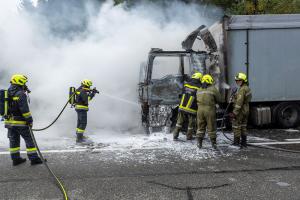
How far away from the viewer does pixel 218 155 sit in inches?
226

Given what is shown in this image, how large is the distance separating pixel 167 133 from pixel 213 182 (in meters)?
3.10

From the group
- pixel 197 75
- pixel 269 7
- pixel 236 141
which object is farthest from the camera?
pixel 269 7

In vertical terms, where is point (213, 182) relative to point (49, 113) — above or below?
below

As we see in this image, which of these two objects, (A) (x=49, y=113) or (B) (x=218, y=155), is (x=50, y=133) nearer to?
(A) (x=49, y=113)

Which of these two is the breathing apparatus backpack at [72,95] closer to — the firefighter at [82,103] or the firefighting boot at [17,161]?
the firefighter at [82,103]

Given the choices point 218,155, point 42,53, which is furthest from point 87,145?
point 42,53

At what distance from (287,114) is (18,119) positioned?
667 centimetres

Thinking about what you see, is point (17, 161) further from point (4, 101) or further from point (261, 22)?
point (261, 22)

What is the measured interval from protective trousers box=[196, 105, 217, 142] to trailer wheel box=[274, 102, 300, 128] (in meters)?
2.72

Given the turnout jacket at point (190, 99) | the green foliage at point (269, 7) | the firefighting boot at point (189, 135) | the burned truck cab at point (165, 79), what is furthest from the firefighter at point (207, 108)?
the green foliage at point (269, 7)

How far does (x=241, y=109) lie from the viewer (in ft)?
20.6

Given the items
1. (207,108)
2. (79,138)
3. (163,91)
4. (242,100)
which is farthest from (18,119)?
(242,100)

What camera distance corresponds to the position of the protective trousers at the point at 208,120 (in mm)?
6105

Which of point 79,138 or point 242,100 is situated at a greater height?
point 242,100
